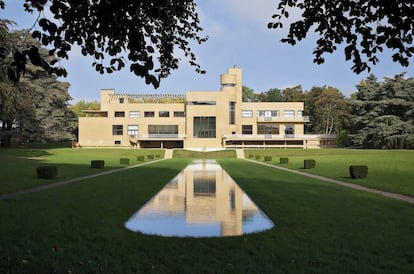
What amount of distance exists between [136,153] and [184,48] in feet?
167

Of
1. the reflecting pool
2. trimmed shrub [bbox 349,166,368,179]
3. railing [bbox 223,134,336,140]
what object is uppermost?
railing [bbox 223,134,336,140]

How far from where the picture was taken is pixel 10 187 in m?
16.2

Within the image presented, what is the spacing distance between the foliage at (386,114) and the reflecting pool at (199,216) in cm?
5198

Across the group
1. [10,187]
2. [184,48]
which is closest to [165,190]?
[10,187]

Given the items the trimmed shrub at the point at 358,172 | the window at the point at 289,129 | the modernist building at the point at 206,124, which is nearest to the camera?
the trimmed shrub at the point at 358,172

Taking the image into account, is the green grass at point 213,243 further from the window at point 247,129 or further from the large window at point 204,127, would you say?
the window at point 247,129

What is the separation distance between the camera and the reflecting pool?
8.49 metres

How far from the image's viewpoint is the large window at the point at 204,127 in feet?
255

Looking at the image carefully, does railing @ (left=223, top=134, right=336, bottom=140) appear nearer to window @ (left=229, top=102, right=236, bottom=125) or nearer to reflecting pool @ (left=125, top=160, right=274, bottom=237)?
window @ (left=229, top=102, right=236, bottom=125)

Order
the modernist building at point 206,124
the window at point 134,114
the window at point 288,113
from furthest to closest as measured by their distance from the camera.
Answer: the window at point 288,113 < the window at point 134,114 < the modernist building at point 206,124

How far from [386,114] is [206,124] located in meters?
30.5

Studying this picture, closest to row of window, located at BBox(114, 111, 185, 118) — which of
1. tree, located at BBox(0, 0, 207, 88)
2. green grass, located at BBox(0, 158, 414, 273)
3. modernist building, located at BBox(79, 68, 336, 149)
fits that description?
modernist building, located at BBox(79, 68, 336, 149)

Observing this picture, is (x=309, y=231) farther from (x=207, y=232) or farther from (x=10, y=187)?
(x=10, y=187)

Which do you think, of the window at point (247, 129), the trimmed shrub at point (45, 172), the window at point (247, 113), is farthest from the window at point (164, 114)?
the trimmed shrub at point (45, 172)
